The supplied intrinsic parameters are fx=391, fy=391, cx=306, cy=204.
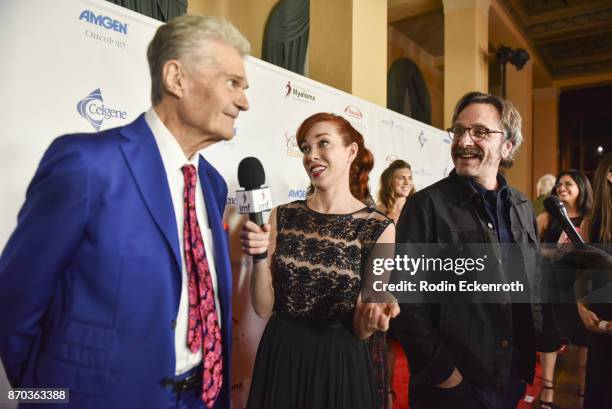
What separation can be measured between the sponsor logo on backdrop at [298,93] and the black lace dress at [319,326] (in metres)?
1.01

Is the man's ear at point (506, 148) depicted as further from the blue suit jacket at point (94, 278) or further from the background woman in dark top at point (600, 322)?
the blue suit jacket at point (94, 278)

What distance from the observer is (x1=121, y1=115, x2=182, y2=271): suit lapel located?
0.94 m

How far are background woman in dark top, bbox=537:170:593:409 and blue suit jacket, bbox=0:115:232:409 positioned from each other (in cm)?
151

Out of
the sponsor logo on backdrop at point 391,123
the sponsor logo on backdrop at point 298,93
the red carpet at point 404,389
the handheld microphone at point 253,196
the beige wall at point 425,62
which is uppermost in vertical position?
the beige wall at point 425,62

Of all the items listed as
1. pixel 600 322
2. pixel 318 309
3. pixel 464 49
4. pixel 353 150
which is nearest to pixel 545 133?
pixel 464 49

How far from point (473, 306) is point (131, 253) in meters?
1.20

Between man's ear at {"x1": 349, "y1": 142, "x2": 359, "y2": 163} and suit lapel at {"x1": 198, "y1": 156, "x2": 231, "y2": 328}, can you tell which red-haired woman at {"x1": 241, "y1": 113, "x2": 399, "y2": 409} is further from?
suit lapel at {"x1": 198, "y1": 156, "x2": 231, "y2": 328}

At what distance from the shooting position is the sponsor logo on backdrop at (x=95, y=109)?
1398 millimetres

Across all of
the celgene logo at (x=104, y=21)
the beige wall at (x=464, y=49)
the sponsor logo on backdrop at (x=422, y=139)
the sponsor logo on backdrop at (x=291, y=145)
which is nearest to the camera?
the celgene logo at (x=104, y=21)

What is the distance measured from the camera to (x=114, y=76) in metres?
1.48

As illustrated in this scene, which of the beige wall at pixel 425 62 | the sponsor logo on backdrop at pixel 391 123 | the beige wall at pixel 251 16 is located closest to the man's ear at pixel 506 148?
the sponsor logo on backdrop at pixel 391 123

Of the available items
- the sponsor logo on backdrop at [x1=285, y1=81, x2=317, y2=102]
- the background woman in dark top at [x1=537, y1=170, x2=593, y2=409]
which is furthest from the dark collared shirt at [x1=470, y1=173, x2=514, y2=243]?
the sponsor logo on backdrop at [x1=285, y1=81, x2=317, y2=102]

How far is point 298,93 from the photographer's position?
92.6 inches

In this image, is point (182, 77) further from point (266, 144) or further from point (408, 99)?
point (408, 99)
